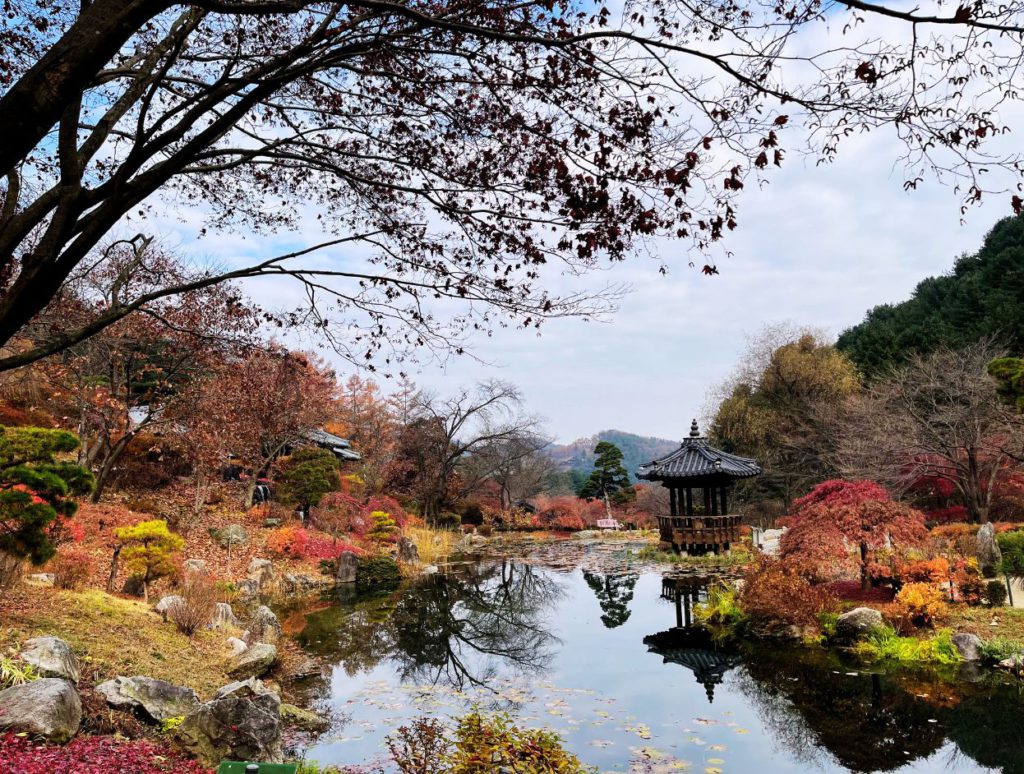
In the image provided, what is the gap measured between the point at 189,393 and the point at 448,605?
25.3 feet

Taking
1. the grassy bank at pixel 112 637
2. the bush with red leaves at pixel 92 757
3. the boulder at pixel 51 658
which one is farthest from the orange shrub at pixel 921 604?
the boulder at pixel 51 658

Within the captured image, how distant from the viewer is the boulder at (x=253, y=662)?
712 cm

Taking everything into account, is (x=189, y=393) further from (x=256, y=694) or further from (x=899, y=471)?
(x=899, y=471)

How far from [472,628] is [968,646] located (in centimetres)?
681

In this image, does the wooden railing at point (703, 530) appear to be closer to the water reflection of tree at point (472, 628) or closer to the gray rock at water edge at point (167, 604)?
the water reflection of tree at point (472, 628)

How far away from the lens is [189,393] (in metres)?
15.0

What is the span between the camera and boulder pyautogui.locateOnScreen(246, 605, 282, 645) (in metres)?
8.96

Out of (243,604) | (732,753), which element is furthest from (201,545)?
(732,753)

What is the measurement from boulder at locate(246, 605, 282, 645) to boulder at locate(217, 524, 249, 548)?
577 cm

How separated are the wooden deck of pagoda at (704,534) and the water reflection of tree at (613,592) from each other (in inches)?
124

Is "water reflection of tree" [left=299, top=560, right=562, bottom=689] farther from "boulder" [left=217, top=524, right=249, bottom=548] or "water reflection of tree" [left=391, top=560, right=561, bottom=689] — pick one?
"boulder" [left=217, top=524, right=249, bottom=548]

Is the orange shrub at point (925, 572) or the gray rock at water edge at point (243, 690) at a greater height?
the orange shrub at point (925, 572)

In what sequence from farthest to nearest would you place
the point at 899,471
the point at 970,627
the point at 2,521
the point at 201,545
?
1. the point at 899,471
2. the point at 201,545
3. the point at 970,627
4. the point at 2,521

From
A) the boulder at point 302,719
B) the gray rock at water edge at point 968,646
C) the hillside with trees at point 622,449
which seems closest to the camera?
the boulder at point 302,719
